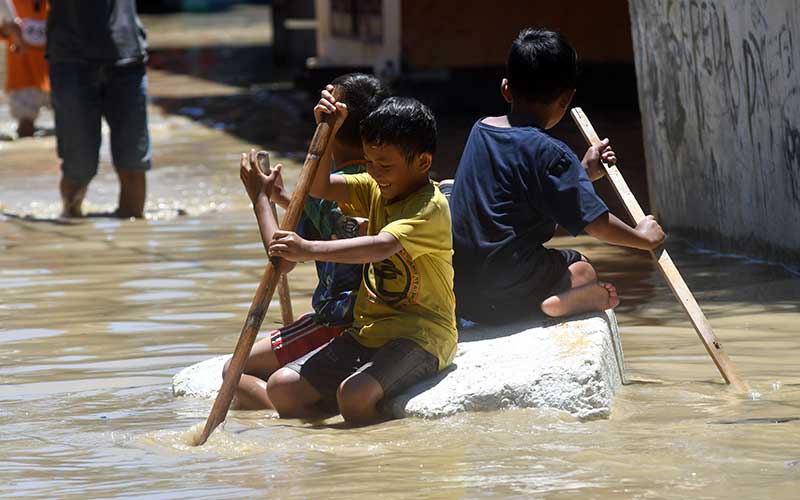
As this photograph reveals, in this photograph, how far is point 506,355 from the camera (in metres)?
4.50

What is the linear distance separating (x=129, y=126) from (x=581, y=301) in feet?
16.5

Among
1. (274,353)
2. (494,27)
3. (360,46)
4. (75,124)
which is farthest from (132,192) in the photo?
(360,46)

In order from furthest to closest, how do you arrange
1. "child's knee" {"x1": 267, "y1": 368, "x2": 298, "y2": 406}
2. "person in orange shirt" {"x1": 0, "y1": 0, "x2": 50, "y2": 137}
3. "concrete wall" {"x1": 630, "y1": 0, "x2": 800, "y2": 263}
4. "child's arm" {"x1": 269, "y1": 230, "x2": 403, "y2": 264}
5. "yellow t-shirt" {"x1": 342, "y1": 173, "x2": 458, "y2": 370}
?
"person in orange shirt" {"x1": 0, "y1": 0, "x2": 50, "y2": 137} → "concrete wall" {"x1": 630, "y1": 0, "x2": 800, "y2": 263} → "child's knee" {"x1": 267, "y1": 368, "x2": 298, "y2": 406} → "yellow t-shirt" {"x1": 342, "y1": 173, "x2": 458, "y2": 370} → "child's arm" {"x1": 269, "y1": 230, "x2": 403, "y2": 264}

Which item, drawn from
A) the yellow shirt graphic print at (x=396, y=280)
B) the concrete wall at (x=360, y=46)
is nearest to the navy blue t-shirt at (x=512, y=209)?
the yellow shirt graphic print at (x=396, y=280)

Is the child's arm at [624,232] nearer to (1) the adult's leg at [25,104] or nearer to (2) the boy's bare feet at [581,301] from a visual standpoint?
(2) the boy's bare feet at [581,301]

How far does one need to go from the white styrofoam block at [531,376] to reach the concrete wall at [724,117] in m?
2.38

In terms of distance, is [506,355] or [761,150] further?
[761,150]

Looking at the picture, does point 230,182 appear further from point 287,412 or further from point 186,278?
point 287,412

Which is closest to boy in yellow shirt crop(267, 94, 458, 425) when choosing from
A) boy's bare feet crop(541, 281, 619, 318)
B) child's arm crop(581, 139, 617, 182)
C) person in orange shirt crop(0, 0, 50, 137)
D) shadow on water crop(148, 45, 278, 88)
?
boy's bare feet crop(541, 281, 619, 318)

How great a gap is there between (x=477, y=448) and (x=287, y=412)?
77 cm

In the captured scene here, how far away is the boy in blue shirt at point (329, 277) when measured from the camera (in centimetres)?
453

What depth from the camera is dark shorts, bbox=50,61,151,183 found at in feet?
29.7

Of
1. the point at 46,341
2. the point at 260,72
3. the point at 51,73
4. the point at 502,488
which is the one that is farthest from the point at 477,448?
the point at 260,72

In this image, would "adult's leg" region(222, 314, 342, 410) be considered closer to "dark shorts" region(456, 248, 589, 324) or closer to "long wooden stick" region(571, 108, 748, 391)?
"dark shorts" region(456, 248, 589, 324)
